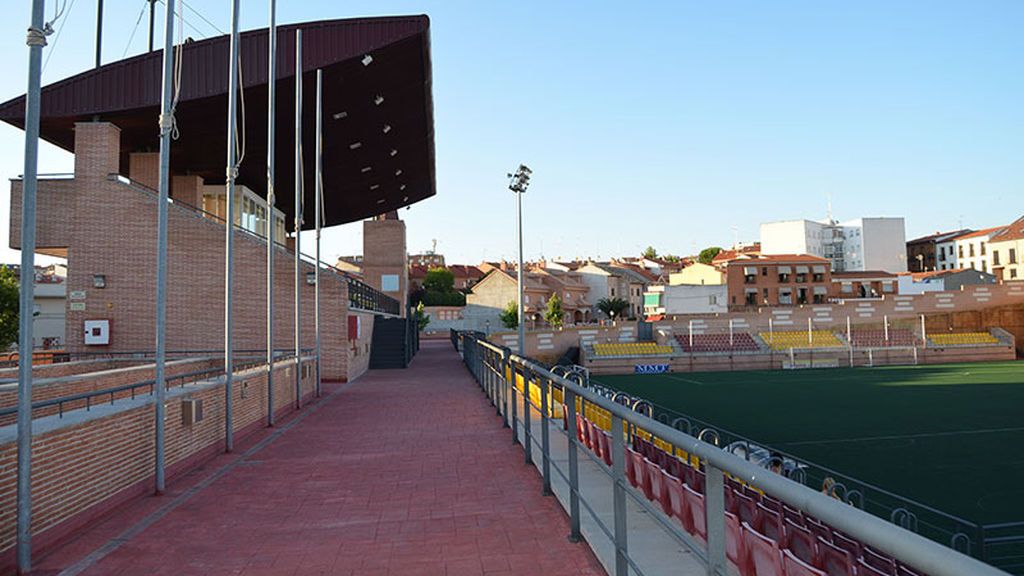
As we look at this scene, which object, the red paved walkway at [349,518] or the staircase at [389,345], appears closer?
the red paved walkway at [349,518]

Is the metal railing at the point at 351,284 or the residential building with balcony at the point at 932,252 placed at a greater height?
the residential building with balcony at the point at 932,252

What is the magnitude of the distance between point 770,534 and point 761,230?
355 feet

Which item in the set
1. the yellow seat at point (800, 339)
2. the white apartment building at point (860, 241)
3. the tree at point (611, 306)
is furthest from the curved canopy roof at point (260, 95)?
the white apartment building at point (860, 241)

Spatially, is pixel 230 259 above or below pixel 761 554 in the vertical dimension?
above

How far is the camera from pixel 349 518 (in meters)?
6.98

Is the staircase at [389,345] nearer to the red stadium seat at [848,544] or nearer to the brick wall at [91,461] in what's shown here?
the brick wall at [91,461]

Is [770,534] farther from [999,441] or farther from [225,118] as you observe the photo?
[225,118]

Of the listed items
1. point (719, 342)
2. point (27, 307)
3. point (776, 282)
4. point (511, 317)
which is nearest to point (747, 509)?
point (27, 307)

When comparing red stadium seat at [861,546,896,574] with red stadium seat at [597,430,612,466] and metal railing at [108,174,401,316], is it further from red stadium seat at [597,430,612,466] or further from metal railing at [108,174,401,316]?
metal railing at [108,174,401,316]

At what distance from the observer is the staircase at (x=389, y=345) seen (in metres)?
32.2

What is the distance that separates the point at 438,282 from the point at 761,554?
96.7 meters

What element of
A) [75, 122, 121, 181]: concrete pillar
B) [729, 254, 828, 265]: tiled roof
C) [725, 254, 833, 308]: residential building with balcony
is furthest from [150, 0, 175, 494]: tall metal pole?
[729, 254, 828, 265]: tiled roof

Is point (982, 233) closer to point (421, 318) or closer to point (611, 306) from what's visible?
point (611, 306)

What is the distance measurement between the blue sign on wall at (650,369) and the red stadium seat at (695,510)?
41538mm
